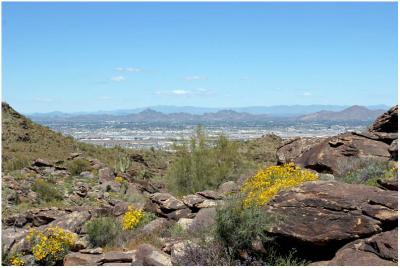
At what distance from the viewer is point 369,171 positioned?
12.3 metres

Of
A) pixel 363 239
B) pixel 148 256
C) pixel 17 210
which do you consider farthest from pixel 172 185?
pixel 363 239

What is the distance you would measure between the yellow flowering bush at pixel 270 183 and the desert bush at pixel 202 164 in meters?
10.6

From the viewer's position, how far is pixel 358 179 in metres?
12.2

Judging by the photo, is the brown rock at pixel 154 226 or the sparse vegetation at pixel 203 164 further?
the sparse vegetation at pixel 203 164

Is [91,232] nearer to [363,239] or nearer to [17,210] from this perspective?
[363,239]

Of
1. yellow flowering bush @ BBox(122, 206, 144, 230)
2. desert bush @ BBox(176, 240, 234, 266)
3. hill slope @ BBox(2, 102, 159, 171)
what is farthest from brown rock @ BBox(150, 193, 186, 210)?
hill slope @ BBox(2, 102, 159, 171)

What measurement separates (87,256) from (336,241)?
609 cm

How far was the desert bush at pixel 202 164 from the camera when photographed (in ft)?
78.3

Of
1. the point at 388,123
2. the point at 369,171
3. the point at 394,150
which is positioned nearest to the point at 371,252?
the point at 369,171

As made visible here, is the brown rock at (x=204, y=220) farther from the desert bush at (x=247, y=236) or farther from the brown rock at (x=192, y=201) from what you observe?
the brown rock at (x=192, y=201)

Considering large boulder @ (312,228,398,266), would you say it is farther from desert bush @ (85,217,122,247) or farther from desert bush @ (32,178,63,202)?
desert bush @ (32,178,63,202)

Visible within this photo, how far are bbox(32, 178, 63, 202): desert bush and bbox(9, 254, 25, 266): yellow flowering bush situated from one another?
13.4 meters

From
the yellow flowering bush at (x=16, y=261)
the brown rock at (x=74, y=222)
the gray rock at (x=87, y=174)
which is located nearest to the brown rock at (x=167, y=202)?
the brown rock at (x=74, y=222)

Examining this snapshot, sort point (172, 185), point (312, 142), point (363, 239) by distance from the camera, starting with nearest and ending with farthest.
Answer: point (363, 239) < point (312, 142) < point (172, 185)
